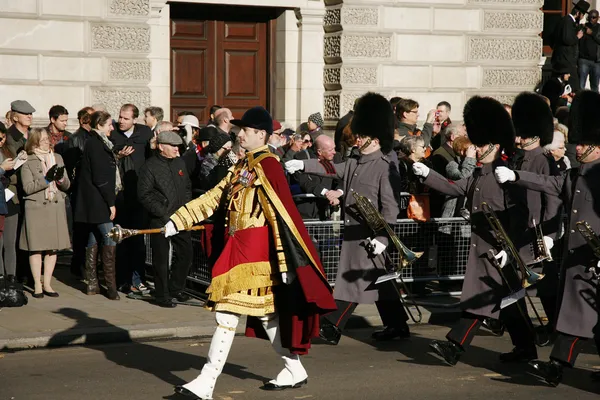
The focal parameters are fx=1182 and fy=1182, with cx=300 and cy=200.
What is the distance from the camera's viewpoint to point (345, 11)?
17.8m

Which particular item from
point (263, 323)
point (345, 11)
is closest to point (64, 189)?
point (263, 323)

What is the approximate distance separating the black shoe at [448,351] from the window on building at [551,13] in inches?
485

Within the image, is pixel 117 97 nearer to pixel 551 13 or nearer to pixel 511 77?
pixel 511 77

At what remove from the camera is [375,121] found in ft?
33.0

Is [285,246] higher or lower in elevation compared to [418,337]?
higher

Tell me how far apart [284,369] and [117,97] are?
8.89m

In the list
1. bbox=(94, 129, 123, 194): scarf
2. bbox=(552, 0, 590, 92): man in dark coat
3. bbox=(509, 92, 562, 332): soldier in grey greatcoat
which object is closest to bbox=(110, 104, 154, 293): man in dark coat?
Result: bbox=(94, 129, 123, 194): scarf

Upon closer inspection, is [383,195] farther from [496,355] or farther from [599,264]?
[599,264]

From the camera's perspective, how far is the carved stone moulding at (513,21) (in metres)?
18.8

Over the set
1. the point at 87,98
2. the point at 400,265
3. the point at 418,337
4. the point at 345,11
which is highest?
the point at 345,11

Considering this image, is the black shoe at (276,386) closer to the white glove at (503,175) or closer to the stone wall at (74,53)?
the white glove at (503,175)

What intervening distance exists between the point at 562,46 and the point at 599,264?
11145mm

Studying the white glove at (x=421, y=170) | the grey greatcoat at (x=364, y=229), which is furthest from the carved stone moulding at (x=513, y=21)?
the white glove at (x=421, y=170)

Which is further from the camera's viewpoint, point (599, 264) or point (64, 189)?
point (64, 189)
